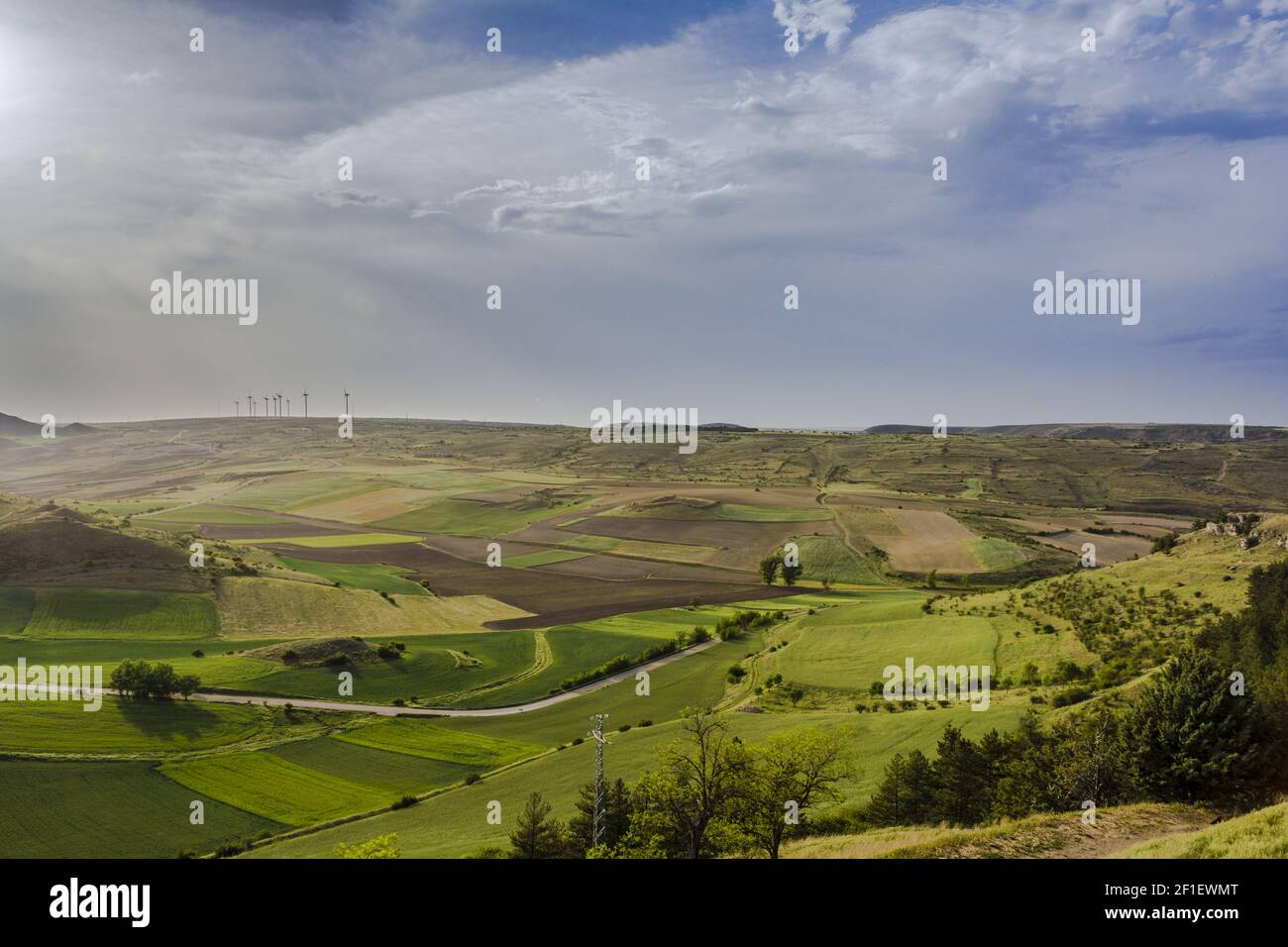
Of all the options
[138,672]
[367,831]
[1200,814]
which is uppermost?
[1200,814]

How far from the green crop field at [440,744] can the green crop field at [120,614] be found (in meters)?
35.2

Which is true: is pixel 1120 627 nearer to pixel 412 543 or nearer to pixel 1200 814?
pixel 1200 814

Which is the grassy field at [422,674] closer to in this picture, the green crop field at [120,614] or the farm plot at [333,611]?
the farm plot at [333,611]

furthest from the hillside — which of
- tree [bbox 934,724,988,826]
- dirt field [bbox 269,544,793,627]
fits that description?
dirt field [bbox 269,544,793,627]

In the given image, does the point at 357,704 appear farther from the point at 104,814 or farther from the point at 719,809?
the point at 719,809

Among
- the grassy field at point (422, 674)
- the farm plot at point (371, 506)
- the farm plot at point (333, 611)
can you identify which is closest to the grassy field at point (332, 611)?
the farm plot at point (333, 611)

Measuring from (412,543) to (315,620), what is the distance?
52.7 metres

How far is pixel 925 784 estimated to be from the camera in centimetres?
3544

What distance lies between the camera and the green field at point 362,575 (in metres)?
101

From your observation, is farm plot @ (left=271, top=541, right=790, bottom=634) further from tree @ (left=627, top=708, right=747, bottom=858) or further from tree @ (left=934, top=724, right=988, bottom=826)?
tree @ (left=934, top=724, right=988, bottom=826)

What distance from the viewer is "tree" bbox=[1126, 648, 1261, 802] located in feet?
85.3

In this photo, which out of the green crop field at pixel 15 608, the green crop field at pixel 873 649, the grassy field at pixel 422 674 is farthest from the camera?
the green crop field at pixel 15 608

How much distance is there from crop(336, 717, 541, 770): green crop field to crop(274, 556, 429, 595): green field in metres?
45.2
